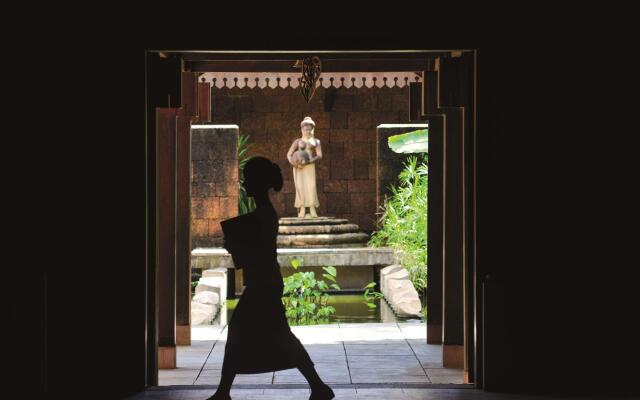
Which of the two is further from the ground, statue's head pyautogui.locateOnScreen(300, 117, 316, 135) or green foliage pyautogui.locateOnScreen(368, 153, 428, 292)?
statue's head pyautogui.locateOnScreen(300, 117, 316, 135)

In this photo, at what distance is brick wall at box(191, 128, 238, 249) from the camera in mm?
13688

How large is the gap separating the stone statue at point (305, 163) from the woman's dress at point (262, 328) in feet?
33.4

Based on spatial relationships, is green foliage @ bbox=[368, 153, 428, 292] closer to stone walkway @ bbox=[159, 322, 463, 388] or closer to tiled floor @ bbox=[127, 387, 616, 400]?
stone walkway @ bbox=[159, 322, 463, 388]

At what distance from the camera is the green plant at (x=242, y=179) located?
1632cm

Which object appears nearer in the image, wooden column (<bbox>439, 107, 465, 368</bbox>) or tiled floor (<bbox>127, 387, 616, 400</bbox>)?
tiled floor (<bbox>127, 387, 616, 400</bbox>)

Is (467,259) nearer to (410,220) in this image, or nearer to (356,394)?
(356,394)

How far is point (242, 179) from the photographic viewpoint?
683 inches

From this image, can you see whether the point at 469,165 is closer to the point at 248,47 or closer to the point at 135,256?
the point at 248,47

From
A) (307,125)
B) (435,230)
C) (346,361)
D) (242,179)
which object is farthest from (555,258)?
(242,179)

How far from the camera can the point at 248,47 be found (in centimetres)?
573

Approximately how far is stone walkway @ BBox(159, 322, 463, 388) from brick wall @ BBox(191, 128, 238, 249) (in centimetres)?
402

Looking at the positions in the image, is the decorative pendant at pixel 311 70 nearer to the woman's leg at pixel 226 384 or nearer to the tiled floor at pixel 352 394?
the tiled floor at pixel 352 394

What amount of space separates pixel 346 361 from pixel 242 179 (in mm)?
10162

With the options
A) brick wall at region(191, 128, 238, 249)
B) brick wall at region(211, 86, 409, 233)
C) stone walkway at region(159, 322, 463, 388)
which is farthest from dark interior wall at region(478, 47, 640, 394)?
brick wall at region(211, 86, 409, 233)
